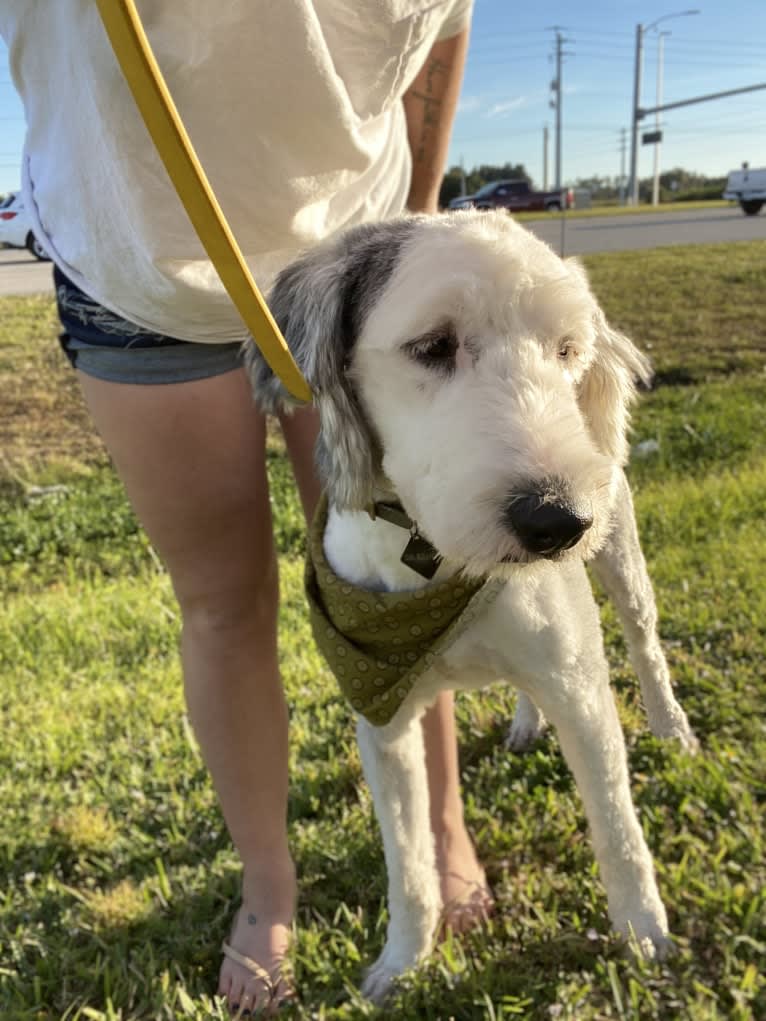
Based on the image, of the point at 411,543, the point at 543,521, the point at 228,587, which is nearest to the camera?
the point at 543,521

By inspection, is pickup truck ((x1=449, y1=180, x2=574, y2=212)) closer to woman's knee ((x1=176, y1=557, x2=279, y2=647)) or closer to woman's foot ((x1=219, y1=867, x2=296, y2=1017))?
woman's knee ((x1=176, y1=557, x2=279, y2=647))

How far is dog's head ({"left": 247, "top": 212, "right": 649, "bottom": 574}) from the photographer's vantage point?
4.66 feet

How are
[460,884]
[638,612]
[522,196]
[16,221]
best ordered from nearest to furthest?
[16,221]
[460,884]
[638,612]
[522,196]

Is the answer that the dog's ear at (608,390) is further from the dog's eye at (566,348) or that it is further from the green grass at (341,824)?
the green grass at (341,824)

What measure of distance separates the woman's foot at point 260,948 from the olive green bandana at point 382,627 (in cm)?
71

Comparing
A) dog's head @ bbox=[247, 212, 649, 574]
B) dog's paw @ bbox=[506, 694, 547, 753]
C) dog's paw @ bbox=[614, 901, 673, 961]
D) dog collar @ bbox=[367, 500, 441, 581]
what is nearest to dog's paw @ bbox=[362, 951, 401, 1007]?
dog's paw @ bbox=[614, 901, 673, 961]

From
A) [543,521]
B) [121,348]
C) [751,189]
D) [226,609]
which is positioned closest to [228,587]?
[226,609]

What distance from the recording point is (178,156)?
1.23 m

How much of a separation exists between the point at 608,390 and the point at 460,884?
1459 mm

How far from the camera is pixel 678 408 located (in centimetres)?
627

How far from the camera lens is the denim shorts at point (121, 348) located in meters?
1.89

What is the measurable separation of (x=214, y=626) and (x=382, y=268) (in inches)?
40.1

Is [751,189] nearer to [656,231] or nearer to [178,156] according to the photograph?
[656,231]

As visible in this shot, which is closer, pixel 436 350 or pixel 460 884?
pixel 436 350
